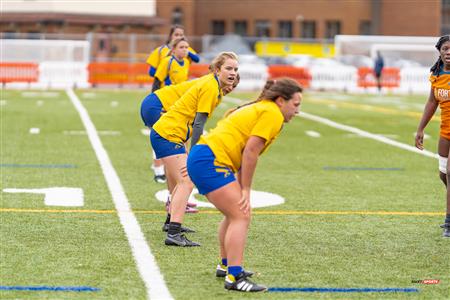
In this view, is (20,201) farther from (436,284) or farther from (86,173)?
A: (436,284)

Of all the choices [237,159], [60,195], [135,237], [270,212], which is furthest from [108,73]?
[237,159]

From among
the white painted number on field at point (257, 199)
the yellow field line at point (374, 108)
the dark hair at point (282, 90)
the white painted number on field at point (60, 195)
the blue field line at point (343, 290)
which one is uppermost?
the dark hair at point (282, 90)

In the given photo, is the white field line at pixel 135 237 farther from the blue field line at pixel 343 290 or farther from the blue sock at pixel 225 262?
the blue field line at pixel 343 290

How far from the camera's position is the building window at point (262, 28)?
7712 centimetres

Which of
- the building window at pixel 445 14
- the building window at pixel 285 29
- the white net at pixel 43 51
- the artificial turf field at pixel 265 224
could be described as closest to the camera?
the artificial turf field at pixel 265 224

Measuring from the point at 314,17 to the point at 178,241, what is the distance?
70.1m

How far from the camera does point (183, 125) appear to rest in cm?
953

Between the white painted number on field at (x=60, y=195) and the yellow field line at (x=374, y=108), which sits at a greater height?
the white painted number on field at (x=60, y=195)

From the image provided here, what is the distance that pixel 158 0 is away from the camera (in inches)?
2840

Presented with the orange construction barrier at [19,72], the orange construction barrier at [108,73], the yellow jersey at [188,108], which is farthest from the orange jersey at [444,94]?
the orange construction barrier at [108,73]

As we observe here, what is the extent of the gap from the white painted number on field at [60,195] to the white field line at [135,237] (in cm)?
38

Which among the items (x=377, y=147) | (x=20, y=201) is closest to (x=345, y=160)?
(x=377, y=147)

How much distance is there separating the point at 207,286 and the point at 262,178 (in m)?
6.84

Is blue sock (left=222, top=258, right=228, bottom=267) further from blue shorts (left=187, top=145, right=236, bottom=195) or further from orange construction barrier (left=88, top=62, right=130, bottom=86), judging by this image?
orange construction barrier (left=88, top=62, right=130, bottom=86)
